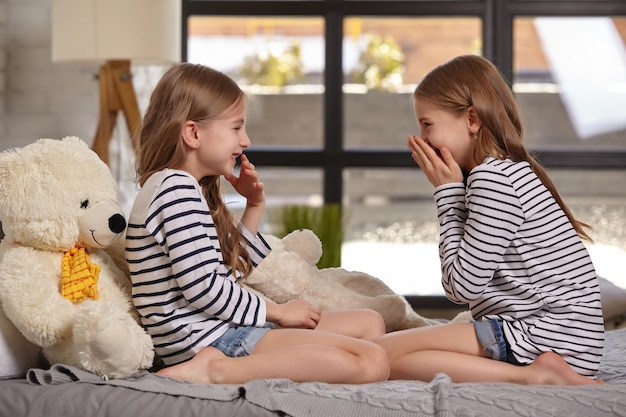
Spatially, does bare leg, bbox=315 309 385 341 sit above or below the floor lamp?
below

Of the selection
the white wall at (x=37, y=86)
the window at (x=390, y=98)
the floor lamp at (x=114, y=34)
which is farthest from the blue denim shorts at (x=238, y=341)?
the window at (x=390, y=98)

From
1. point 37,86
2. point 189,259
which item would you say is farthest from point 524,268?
point 37,86

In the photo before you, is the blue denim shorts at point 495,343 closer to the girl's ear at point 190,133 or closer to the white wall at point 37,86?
the girl's ear at point 190,133

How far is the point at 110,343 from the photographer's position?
1579 mm

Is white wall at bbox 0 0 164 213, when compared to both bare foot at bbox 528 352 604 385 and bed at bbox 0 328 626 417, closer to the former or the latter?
bed at bbox 0 328 626 417

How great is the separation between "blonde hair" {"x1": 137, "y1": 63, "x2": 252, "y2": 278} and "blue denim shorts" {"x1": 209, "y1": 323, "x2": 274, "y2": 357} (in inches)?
7.4

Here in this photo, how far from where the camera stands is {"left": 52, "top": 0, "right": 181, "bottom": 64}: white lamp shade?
127 inches

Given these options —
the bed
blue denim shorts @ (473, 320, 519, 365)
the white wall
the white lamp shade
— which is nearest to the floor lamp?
the white lamp shade

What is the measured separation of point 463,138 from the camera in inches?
75.7

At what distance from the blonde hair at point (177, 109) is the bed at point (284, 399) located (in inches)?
15.5

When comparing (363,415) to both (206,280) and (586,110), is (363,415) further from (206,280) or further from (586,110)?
(586,110)

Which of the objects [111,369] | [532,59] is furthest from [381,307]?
[532,59]

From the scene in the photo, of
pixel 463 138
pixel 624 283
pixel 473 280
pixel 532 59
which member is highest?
pixel 532 59

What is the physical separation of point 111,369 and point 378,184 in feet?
8.93
